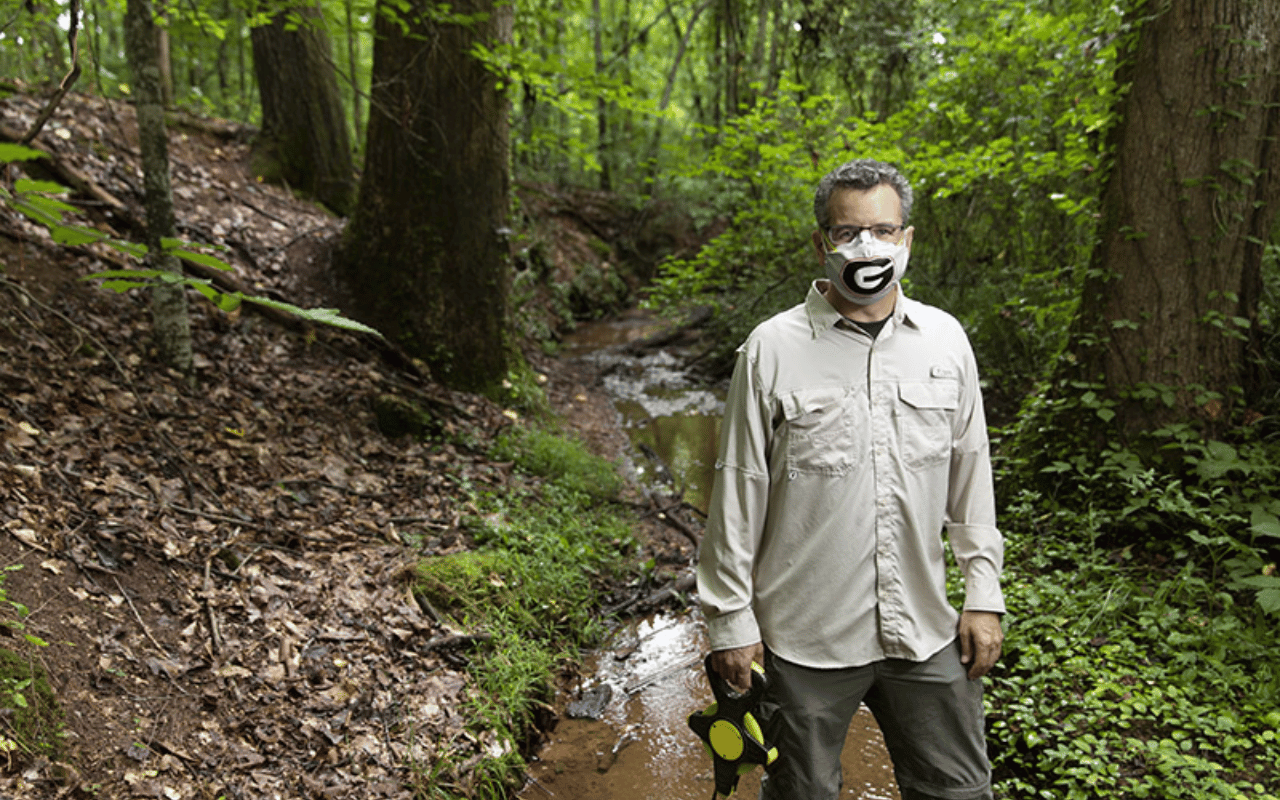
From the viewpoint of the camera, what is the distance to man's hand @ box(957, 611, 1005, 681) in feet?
6.84

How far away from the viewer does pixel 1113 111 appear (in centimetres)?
463

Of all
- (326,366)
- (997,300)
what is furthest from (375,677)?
(997,300)

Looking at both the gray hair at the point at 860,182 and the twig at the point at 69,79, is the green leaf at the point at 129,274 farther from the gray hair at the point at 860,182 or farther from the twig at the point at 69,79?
the gray hair at the point at 860,182

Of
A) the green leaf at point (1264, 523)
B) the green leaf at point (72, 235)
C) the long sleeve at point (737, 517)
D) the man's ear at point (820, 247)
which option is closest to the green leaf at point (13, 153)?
the green leaf at point (72, 235)

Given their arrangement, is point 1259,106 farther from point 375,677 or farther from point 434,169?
point 434,169

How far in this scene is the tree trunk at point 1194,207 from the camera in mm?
4125

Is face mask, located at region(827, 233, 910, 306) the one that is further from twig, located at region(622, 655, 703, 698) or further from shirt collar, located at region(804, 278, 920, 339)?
twig, located at region(622, 655, 703, 698)

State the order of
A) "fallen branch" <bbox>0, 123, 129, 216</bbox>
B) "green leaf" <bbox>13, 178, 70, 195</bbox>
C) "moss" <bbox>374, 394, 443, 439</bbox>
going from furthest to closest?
"moss" <bbox>374, 394, 443, 439</bbox> → "fallen branch" <bbox>0, 123, 129, 216</bbox> → "green leaf" <bbox>13, 178, 70, 195</bbox>

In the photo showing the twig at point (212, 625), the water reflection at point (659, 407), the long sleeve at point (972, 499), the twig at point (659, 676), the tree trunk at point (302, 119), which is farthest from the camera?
the tree trunk at point (302, 119)

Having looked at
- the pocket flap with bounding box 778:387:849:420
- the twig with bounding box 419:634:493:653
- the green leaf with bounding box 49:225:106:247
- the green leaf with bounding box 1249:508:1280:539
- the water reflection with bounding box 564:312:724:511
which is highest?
the green leaf with bounding box 49:225:106:247

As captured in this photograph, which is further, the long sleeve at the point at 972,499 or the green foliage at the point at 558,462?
the green foliage at the point at 558,462

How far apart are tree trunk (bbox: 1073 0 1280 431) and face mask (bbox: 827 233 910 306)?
3.00 meters

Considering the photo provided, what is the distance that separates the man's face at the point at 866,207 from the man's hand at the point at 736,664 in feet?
3.61

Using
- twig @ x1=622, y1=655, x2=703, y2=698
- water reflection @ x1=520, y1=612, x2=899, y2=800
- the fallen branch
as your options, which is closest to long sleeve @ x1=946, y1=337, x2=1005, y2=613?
water reflection @ x1=520, y1=612, x2=899, y2=800
